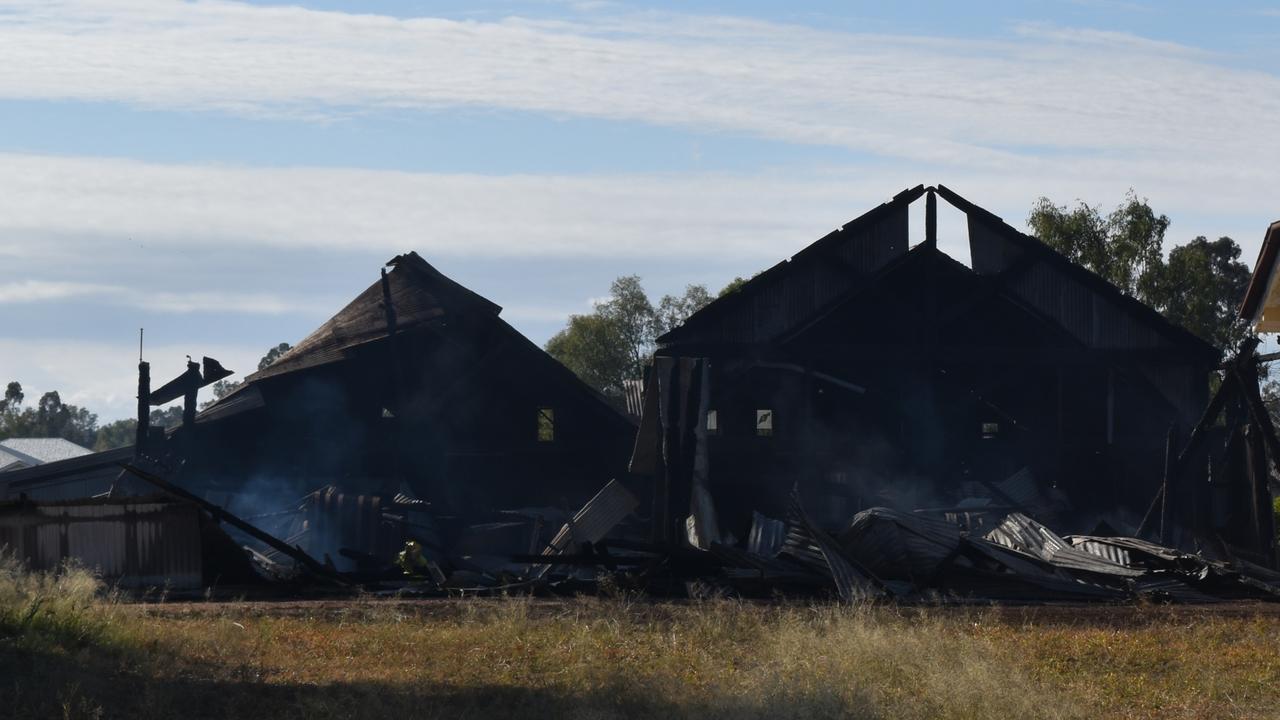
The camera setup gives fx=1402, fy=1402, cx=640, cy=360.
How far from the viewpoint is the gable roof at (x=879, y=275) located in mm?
30031

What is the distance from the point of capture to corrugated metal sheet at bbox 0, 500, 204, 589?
60.9 ft

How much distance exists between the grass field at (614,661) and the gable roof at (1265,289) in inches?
291

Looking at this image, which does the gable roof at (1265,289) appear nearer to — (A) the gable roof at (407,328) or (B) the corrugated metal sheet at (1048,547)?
(B) the corrugated metal sheet at (1048,547)

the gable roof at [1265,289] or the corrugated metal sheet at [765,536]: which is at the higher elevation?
the gable roof at [1265,289]

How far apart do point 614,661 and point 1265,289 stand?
561 inches

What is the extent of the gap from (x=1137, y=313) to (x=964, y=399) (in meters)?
→ 4.11

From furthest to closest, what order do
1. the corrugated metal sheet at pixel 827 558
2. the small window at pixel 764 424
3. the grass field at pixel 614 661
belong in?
the small window at pixel 764 424, the corrugated metal sheet at pixel 827 558, the grass field at pixel 614 661

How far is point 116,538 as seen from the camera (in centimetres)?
1880

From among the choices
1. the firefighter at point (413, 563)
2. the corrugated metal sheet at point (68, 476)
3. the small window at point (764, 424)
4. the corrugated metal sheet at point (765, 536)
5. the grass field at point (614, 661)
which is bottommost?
the grass field at point (614, 661)

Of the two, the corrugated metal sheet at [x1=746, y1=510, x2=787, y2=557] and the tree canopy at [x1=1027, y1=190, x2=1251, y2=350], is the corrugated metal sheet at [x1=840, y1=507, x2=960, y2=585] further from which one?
the tree canopy at [x1=1027, y1=190, x2=1251, y2=350]

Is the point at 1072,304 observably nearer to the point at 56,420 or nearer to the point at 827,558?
the point at 827,558

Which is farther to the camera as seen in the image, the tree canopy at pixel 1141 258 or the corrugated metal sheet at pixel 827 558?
the tree canopy at pixel 1141 258

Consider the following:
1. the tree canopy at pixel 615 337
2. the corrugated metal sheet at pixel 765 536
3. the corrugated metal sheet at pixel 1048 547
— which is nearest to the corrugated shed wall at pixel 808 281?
the corrugated metal sheet at pixel 765 536

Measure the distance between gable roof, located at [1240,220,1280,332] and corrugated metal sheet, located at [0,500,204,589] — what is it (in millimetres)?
16099
